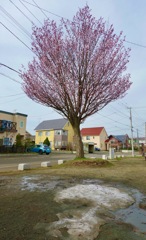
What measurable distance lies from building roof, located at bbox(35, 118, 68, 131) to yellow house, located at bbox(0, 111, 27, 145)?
21861mm

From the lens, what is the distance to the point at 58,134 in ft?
193

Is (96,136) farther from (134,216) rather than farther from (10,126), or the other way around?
(134,216)

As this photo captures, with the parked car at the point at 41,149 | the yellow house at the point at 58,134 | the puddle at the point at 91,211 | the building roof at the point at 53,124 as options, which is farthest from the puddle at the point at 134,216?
the building roof at the point at 53,124

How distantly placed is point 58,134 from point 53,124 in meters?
4.82

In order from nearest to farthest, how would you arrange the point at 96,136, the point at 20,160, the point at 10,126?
the point at 20,160, the point at 10,126, the point at 96,136

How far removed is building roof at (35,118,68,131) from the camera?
5988 centimetres

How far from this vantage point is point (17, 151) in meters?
32.9

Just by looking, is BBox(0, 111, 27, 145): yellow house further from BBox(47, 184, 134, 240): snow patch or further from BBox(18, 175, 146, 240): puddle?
BBox(47, 184, 134, 240): snow patch

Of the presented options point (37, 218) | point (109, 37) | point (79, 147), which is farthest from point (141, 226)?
point (109, 37)

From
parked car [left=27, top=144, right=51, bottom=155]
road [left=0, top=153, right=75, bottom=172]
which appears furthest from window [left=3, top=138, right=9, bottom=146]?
road [left=0, top=153, right=75, bottom=172]

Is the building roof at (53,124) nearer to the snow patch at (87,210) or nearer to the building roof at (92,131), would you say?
the building roof at (92,131)

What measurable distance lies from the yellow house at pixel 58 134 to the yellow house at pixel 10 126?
69.7 feet

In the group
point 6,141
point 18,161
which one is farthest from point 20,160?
point 6,141

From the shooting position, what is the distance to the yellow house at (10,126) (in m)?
33.9
